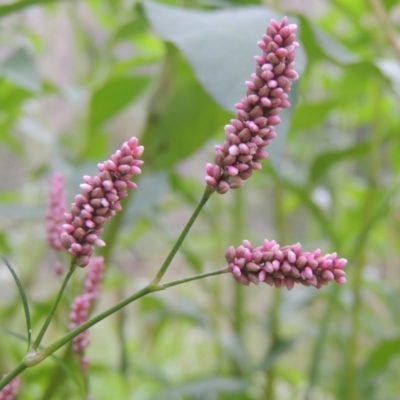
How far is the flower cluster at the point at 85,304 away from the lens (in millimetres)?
216

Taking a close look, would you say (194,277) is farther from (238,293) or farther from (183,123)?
(238,293)

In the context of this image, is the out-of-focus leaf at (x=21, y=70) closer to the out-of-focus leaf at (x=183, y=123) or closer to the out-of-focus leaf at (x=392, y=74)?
the out-of-focus leaf at (x=183, y=123)

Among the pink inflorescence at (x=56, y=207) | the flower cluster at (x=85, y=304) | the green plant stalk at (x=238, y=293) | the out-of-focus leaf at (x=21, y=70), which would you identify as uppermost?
the pink inflorescence at (x=56, y=207)

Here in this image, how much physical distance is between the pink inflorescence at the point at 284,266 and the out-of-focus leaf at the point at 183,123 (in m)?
0.26

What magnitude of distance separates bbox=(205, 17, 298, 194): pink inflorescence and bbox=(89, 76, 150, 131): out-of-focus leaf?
0.31 m

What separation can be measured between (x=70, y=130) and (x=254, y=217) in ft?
3.07

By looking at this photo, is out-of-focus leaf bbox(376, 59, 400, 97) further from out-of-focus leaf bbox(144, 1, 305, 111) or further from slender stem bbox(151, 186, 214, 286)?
slender stem bbox(151, 186, 214, 286)

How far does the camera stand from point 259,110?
157 mm

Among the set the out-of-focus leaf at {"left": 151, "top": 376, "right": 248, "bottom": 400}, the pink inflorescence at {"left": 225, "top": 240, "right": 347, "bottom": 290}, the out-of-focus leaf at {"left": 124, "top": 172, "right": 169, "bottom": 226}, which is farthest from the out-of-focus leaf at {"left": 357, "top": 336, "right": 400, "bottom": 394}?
the pink inflorescence at {"left": 225, "top": 240, "right": 347, "bottom": 290}

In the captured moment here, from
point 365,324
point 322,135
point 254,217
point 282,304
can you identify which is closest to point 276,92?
point 282,304

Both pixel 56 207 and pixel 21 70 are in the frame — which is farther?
pixel 21 70

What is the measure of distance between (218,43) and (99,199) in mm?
152

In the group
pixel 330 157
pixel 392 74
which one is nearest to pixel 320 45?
pixel 392 74

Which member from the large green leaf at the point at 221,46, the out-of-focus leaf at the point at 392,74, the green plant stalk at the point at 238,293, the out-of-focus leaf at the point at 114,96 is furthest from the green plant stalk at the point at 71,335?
the green plant stalk at the point at 238,293
